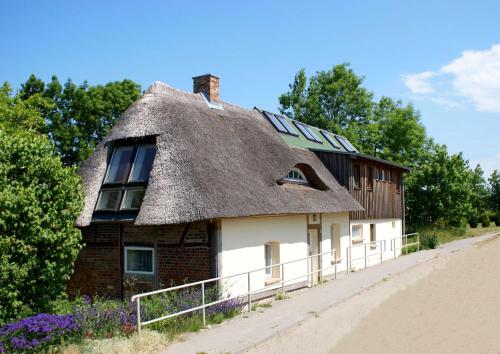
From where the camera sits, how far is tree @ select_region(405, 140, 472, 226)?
33281 millimetres

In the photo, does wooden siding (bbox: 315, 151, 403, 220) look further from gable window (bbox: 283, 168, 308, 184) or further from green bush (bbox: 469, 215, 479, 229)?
green bush (bbox: 469, 215, 479, 229)

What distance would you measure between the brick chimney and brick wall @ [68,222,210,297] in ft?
21.4

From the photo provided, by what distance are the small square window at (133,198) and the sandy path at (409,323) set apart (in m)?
5.12

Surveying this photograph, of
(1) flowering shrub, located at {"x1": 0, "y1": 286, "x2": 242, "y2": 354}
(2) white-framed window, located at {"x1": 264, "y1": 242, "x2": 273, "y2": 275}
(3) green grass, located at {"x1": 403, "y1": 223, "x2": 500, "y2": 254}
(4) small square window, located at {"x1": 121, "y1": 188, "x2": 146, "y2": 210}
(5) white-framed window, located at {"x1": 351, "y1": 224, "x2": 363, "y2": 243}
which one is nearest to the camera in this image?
(1) flowering shrub, located at {"x1": 0, "y1": 286, "x2": 242, "y2": 354}

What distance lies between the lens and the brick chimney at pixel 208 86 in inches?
677

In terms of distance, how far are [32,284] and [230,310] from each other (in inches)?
170

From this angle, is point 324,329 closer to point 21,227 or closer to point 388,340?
point 388,340

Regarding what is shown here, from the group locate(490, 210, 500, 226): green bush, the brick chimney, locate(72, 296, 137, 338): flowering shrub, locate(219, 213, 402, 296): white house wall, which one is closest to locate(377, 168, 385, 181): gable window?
locate(219, 213, 402, 296): white house wall

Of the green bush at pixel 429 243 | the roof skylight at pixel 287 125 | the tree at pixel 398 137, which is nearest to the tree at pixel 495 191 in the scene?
the tree at pixel 398 137

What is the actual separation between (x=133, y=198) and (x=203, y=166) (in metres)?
2.09

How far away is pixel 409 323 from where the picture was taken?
1083 centimetres

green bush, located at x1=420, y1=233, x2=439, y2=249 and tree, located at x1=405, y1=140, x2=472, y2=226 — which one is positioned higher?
tree, located at x1=405, y1=140, x2=472, y2=226

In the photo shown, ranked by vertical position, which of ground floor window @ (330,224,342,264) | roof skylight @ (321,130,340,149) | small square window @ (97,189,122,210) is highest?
roof skylight @ (321,130,340,149)

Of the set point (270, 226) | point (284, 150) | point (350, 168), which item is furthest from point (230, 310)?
point (350, 168)
